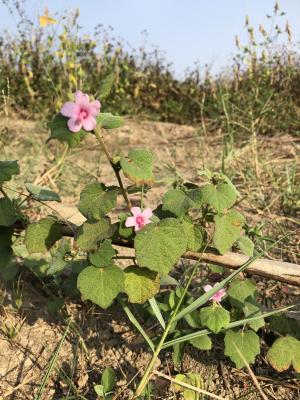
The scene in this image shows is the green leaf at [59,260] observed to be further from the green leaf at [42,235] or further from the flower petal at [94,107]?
the flower petal at [94,107]

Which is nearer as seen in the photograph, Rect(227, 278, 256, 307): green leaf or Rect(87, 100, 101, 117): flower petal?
Rect(87, 100, 101, 117): flower petal

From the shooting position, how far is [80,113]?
3.46 ft

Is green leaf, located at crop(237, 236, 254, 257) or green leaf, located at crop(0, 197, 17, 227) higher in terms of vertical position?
green leaf, located at crop(0, 197, 17, 227)

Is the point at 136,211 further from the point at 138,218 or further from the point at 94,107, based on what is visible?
the point at 94,107

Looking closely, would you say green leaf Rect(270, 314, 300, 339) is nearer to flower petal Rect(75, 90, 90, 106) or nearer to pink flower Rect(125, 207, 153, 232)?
pink flower Rect(125, 207, 153, 232)

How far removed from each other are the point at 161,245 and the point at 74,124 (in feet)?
1.16

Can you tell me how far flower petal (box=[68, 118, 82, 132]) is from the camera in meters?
1.05

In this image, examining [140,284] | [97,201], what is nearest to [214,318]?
[140,284]

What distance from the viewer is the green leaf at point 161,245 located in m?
1.15

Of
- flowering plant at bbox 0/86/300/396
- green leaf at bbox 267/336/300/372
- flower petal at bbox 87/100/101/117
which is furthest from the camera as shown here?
green leaf at bbox 267/336/300/372

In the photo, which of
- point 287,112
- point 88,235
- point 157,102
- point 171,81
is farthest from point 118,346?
point 171,81

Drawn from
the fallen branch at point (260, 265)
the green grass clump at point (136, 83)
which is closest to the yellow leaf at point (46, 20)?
the green grass clump at point (136, 83)

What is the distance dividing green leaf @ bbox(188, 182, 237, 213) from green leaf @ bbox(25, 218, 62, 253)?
423 millimetres

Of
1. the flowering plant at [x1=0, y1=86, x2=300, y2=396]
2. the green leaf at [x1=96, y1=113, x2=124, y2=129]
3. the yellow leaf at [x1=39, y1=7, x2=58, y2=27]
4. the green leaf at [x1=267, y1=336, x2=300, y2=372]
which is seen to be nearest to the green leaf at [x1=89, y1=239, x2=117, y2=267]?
the flowering plant at [x1=0, y1=86, x2=300, y2=396]
